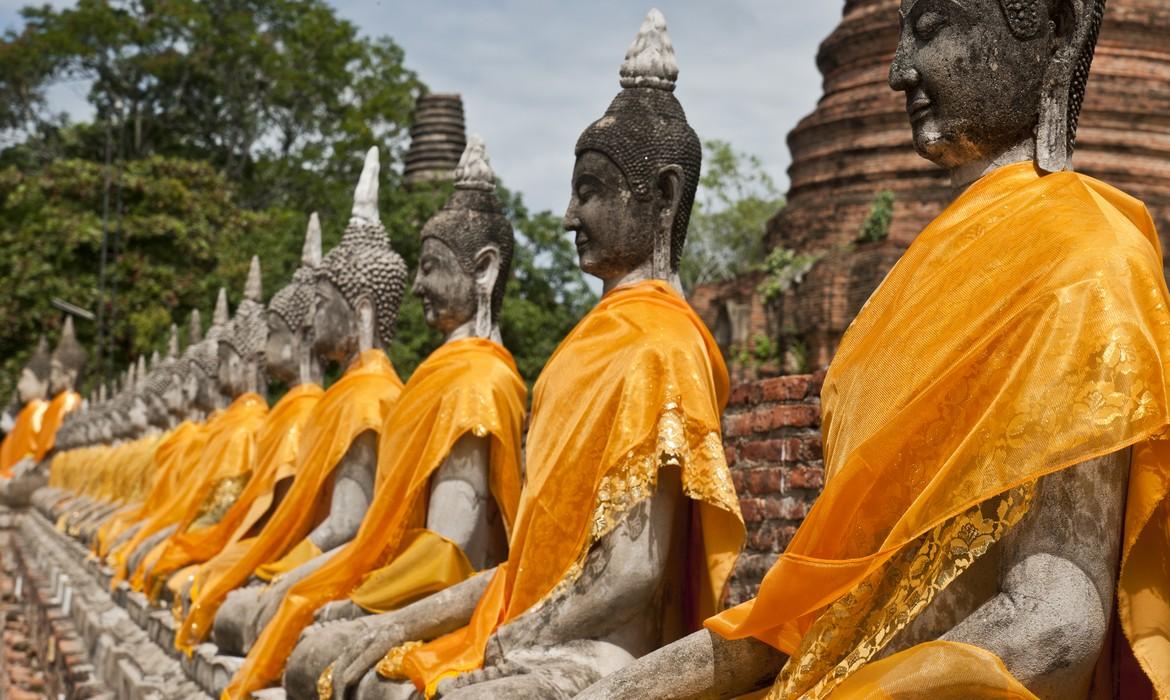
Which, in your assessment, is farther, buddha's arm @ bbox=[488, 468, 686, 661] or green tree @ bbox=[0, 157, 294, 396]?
green tree @ bbox=[0, 157, 294, 396]

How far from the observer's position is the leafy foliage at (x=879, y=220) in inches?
587

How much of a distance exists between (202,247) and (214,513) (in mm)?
20423

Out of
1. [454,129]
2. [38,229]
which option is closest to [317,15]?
[38,229]

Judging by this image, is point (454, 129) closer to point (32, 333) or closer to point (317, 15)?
point (317, 15)

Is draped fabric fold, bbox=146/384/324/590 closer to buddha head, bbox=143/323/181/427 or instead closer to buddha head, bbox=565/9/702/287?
buddha head, bbox=565/9/702/287

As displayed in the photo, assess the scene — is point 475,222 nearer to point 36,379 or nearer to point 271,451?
point 271,451

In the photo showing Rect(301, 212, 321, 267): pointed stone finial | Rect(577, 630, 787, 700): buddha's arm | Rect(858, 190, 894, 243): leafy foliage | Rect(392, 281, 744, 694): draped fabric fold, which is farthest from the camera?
Rect(858, 190, 894, 243): leafy foliage

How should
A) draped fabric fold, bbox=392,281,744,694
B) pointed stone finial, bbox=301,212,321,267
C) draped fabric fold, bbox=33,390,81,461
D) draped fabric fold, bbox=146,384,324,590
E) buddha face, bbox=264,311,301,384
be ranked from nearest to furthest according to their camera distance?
draped fabric fold, bbox=392,281,744,694 → draped fabric fold, bbox=146,384,324,590 → pointed stone finial, bbox=301,212,321,267 → buddha face, bbox=264,311,301,384 → draped fabric fold, bbox=33,390,81,461

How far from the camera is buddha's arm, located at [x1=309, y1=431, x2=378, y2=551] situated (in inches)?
240

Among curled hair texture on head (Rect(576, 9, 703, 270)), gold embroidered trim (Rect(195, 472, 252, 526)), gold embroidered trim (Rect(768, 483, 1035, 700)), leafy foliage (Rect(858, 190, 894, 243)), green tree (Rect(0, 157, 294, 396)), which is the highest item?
green tree (Rect(0, 157, 294, 396))

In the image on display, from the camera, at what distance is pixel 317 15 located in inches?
1201

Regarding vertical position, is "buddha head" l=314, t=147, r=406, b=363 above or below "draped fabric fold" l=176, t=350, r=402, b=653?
above

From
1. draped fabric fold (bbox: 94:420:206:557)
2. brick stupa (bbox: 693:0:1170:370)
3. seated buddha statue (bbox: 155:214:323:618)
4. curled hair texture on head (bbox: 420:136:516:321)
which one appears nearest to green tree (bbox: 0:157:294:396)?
brick stupa (bbox: 693:0:1170:370)

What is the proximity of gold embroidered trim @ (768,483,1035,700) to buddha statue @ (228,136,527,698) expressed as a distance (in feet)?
7.70
